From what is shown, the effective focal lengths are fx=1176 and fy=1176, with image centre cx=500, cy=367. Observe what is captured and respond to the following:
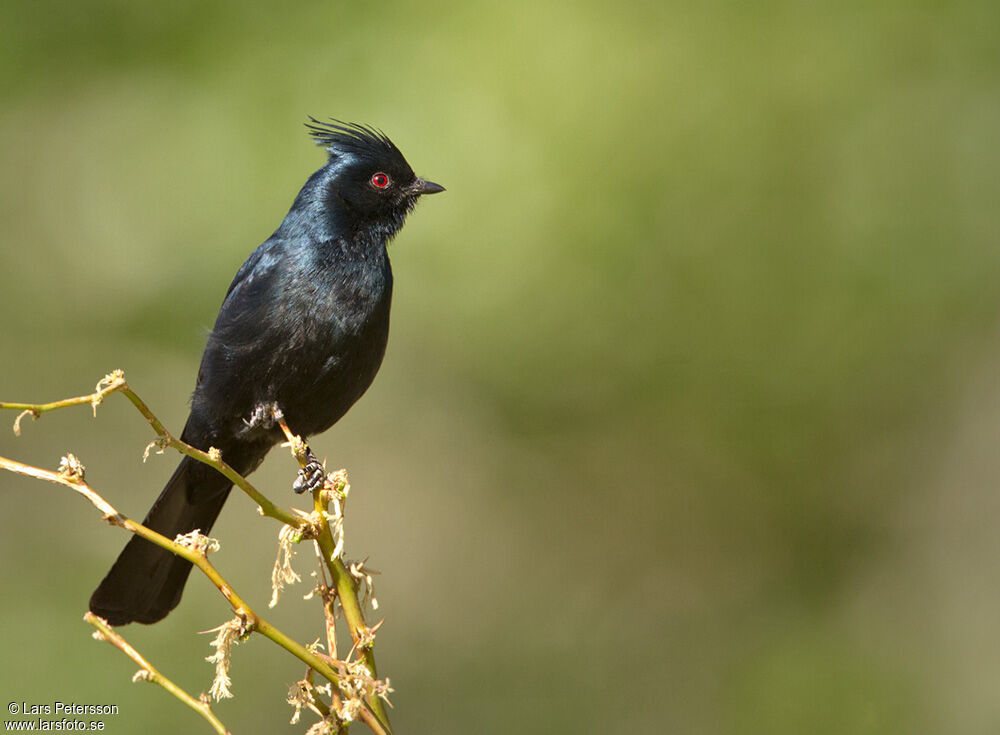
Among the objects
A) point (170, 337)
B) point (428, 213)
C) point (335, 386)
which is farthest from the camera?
point (170, 337)

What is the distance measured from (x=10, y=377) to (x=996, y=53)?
6.43 m

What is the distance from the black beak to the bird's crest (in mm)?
136

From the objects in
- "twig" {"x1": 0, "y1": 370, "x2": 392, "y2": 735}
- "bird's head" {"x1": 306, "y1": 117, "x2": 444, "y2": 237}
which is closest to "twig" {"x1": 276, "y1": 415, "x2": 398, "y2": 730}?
"twig" {"x1": 0, "y1": 370, "x2": 392, "y2": 735}

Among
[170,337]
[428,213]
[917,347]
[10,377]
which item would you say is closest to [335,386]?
[428,213]

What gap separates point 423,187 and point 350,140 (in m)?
0.35

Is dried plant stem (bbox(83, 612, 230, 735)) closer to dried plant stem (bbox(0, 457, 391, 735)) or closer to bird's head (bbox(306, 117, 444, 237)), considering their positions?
dried plant stem (bbox(0, 457, 391, 735))

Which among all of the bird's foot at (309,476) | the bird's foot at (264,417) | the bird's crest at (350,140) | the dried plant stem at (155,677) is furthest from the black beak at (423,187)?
the dried plant stem at (155,677)

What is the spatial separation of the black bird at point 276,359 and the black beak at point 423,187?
292 millimetres

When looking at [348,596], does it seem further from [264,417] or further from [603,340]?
[603,340]

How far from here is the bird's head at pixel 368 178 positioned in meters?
4.53

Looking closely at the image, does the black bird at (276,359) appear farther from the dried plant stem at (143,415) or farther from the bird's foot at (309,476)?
the dried plant stem at (143,415)

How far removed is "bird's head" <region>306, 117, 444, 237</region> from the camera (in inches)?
178

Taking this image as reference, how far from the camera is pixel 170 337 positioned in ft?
21.6

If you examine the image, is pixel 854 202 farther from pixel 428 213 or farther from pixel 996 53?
pixel 428 213
